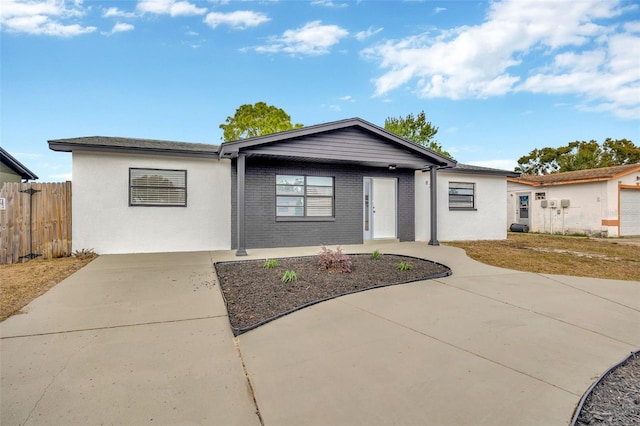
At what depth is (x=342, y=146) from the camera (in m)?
9.46

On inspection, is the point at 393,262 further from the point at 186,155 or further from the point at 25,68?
the point at 25,68

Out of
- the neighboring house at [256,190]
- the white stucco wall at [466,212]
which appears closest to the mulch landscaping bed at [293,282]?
the neighboring house at [256,190]

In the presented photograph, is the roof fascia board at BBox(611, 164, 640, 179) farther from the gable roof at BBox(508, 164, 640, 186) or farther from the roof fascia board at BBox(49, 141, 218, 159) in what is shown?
the roof fascia board at BBox(49, 141, 218, 159)

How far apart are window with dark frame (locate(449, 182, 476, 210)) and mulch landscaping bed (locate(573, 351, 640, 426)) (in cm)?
1023

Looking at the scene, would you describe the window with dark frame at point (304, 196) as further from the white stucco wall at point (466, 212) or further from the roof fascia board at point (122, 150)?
→ the white stucco wall at point (466, 212)

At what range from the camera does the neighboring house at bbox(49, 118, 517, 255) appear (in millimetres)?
8367

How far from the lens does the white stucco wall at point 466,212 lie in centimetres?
1188

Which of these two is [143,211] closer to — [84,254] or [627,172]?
[84,254]

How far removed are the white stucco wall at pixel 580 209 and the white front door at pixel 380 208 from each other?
437 inches

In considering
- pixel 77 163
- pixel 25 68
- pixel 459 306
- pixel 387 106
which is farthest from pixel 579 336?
pixel 387 106

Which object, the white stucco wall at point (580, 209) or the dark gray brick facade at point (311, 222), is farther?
the white stucco wall at point (580, 209)

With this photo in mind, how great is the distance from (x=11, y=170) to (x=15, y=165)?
25 centimetres

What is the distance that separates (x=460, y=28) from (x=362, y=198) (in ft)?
22.3

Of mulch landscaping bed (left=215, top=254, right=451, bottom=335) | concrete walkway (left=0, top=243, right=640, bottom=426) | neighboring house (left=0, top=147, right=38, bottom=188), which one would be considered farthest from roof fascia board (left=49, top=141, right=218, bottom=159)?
concrete walkway (left=0, top=243, right=640, bottom=426)
